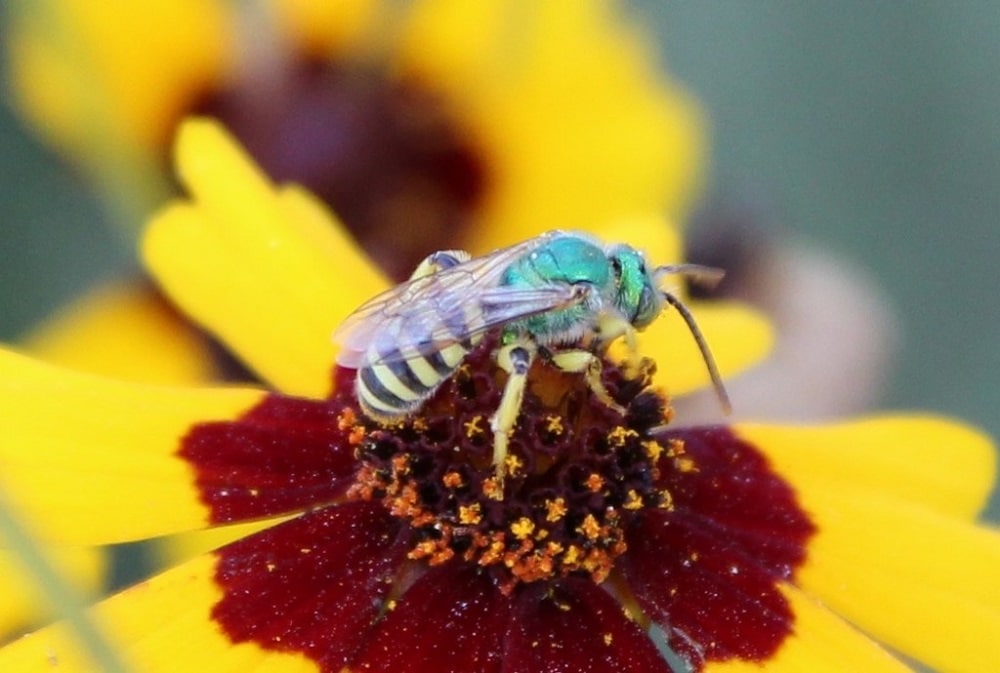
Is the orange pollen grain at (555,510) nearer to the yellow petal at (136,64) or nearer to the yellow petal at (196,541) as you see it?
the yellow petal at (196,541)

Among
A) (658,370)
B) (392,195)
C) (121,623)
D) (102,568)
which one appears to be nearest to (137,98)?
(392,195)

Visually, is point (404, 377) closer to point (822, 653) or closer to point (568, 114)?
point (822, 653)

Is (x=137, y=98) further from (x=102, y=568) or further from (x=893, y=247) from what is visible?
(x=893, y=247)

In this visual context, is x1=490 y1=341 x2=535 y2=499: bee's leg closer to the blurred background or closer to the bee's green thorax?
the bee's green thorax

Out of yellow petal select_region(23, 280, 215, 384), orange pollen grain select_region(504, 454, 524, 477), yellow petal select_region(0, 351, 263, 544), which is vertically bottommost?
yellow petal select_region(23, 280, 215, 384)

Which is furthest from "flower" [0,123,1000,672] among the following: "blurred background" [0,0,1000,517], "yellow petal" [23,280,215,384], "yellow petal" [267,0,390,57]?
"blurred background" [0,0,1000,517]

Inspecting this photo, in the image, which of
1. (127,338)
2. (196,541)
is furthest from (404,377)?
(127,338)

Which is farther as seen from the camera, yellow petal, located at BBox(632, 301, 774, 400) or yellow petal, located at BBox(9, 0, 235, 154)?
yellow petal, located at BBox(9, 0, 235, 154)
